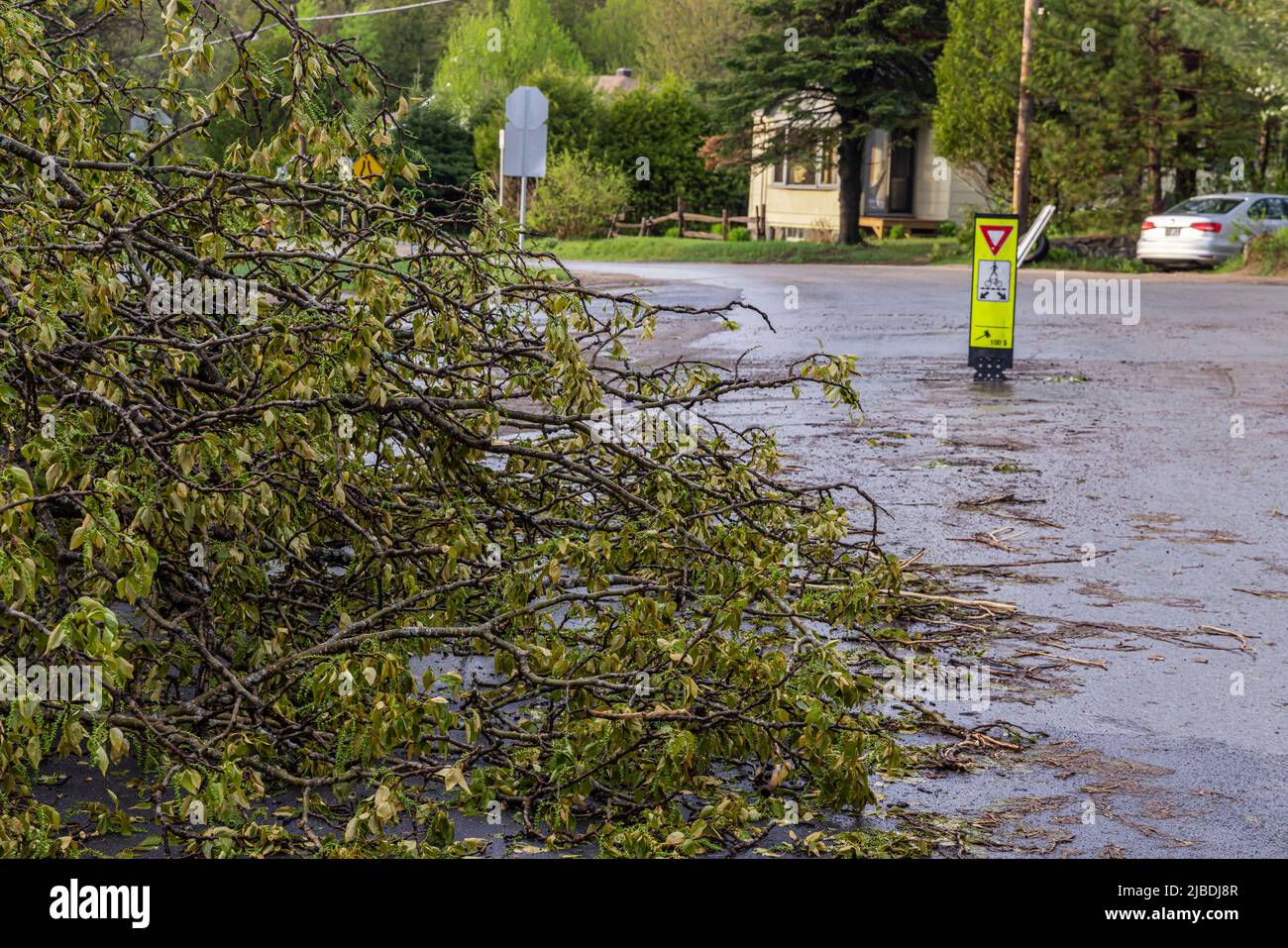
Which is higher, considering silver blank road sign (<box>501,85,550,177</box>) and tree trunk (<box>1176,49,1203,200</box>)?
tree trunk (<box>1176,49,1203,200</box>)

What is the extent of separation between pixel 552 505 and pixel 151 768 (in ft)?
6.23

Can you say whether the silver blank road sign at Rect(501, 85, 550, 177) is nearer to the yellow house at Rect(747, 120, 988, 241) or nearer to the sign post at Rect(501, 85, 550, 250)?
the sign post at Rect(501, 85, 550, 250)

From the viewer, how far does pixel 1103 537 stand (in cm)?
823

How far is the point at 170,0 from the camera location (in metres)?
5.08

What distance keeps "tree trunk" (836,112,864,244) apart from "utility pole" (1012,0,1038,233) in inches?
305

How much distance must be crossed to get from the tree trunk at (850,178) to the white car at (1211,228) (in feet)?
33.6

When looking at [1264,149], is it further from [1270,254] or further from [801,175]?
[801,175]

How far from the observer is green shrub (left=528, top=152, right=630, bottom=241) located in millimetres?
43750
